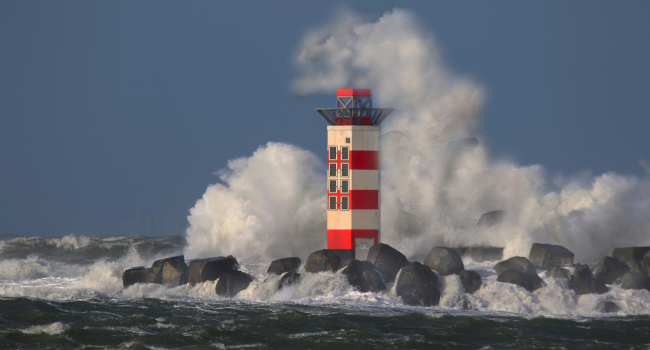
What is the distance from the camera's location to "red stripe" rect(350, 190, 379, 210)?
71.4 feet

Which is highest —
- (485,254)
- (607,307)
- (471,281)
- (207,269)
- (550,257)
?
(485,254)

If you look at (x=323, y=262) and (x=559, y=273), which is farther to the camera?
(x=323, y=262)

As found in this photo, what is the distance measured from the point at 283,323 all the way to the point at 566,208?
47.9 feet

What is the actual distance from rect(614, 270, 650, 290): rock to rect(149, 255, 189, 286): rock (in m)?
11.9

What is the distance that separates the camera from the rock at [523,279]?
1845cm

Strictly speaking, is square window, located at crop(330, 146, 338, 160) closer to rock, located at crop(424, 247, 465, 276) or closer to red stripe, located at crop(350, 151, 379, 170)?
red stripe, located at crop(350, 151, 379, 170)

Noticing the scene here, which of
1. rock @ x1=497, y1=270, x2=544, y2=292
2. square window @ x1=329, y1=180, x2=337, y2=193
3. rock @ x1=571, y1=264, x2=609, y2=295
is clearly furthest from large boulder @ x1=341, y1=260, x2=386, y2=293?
rock @ x1=571, y1=264, x2=609, y2=295

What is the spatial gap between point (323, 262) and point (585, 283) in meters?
7.01

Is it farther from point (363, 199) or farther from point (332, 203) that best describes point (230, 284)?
point (363, 199)

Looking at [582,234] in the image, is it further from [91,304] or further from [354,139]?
[91,304]

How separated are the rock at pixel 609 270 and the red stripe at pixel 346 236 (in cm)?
650

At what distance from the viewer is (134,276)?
67.1ft

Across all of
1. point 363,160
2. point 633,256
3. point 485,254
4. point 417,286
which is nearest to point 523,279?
point 417,286

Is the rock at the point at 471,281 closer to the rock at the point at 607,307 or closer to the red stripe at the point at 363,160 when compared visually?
the rock at the point at 607,307
